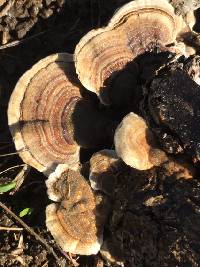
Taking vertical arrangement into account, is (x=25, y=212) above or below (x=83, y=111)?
below

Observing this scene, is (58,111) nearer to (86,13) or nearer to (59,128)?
(59,128)

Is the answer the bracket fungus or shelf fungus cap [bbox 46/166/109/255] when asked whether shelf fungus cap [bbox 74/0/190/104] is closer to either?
the bracket fungus

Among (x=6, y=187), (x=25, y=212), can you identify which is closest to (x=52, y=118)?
(x=6, y=187)

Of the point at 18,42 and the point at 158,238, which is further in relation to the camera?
the point at 18,42

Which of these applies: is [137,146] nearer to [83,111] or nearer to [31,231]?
[83,111]

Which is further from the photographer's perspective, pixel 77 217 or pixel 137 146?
pixel 77 217

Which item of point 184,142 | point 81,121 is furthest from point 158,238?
point 81,121

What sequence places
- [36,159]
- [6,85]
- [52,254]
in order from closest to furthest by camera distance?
[36,159] < [52,254] < [6,85]

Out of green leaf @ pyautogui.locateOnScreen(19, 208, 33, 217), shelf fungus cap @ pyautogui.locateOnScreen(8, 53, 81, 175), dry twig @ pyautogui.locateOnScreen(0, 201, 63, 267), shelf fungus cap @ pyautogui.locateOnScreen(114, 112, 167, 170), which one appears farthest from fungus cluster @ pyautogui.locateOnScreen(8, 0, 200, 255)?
green leaf @ pyautogui.locateOnScreen(19, 208, 33, 217)
